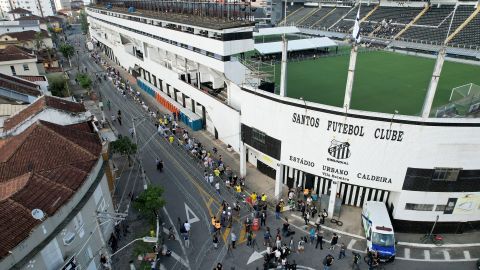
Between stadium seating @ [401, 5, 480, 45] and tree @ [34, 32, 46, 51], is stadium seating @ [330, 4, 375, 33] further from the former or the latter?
tree @ [34, 32, 46, 51]

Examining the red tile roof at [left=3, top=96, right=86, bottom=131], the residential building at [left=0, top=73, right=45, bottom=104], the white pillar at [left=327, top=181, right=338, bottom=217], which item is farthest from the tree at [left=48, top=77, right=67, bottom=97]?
the white pillar at [left=327, top=181, right=338, bottom=217]

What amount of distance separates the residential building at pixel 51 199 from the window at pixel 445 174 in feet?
62.0

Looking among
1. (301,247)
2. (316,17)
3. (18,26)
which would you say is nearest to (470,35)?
(316,17)

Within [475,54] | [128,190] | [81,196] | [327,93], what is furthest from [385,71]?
[81,196]

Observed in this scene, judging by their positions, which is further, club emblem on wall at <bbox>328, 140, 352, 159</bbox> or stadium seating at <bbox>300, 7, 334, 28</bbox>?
stadium seating at <bbox>300, 7, 334, 28</bbox>

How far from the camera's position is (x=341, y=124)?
1977 cm

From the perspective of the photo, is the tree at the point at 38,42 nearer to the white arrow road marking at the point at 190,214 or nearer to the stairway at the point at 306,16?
the white arrow road marking at the point at 190,214

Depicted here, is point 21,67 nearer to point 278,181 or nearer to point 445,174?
point 278,181

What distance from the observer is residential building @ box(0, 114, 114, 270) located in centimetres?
1328

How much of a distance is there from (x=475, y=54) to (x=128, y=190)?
173 feet

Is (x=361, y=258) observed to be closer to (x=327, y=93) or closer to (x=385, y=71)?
(x=327, y=93)

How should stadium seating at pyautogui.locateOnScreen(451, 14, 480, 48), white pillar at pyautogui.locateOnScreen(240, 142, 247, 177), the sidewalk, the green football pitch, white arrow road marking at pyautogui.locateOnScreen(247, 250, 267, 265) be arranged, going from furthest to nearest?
1. stadium seating at pyautogui.locateOnScreen(451, 14, 480, 48)
2. the green football pitch
3. white pillar at pyautogui.locateOnScreen(240, 142, 247, 177)
4. the sidewalk
5. white arrow road marking at pyautogui.locateOnScreen(247, 250, 267, 265)

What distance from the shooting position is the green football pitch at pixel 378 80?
2802 cm

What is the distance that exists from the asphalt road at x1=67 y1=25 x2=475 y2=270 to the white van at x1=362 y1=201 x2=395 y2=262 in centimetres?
95
